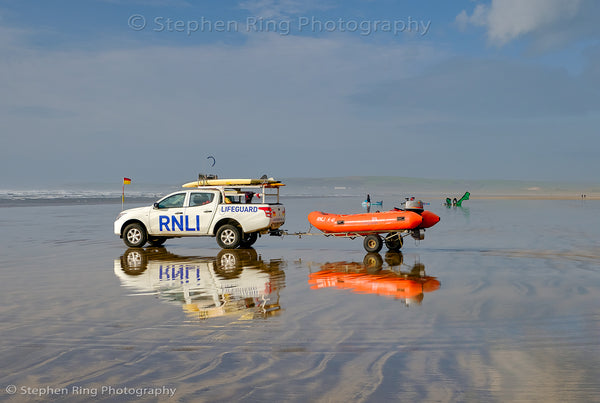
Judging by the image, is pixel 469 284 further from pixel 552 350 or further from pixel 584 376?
pixel 584 376

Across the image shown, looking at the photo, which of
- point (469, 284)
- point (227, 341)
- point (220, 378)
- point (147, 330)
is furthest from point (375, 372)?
point (469, 284)

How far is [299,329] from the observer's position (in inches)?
292

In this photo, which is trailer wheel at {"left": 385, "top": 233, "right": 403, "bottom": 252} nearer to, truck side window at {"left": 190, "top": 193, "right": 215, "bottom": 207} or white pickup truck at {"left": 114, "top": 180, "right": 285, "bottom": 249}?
white pickup truck at {"left": 114, "top": 180, "right": 285, "bottom": 249}

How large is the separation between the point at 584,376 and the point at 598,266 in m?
9.28

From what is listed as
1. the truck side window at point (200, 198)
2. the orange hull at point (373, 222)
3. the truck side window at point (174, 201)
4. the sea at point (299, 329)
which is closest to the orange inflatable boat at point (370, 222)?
the orange hull at point (373, 222)

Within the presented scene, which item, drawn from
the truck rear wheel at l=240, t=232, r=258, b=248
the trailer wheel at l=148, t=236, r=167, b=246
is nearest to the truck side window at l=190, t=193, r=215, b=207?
the trailer wheel at l=148, t=236, r=167, b=246

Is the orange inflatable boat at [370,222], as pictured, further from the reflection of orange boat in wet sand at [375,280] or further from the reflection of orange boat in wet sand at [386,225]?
the reflection of orange boat in wet sand at [375,280]

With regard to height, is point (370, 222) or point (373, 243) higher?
point (370, 222)

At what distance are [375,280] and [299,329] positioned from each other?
4456mm

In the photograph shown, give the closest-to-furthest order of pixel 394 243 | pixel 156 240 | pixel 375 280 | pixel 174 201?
1. pixel 375 280
2. pixel 394 243
3. pixel 174 201
4. pixel 156 240

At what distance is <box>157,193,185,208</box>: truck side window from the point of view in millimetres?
18344

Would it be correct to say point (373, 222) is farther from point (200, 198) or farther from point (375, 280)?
point (200, 198)

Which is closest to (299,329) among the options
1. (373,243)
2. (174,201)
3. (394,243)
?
(373,243)

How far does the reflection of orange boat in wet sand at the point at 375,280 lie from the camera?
33.7ft
